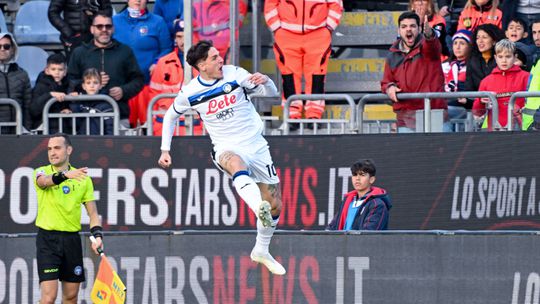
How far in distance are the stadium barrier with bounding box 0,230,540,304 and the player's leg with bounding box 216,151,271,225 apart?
1.17 metres

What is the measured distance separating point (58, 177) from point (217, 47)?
136 inches

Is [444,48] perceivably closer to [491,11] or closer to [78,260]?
[491,11]

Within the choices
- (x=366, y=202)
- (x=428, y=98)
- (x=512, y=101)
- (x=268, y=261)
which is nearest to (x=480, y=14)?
(x=428, y=98)

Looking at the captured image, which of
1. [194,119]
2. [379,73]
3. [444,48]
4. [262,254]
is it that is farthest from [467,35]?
[262,254]

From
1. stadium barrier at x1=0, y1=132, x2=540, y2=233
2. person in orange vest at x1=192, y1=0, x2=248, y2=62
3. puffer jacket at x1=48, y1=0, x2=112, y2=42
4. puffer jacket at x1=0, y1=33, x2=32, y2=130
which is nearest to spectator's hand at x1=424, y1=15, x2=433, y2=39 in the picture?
stadium barrier at x1=0, y1=132, x2=540, y2=233

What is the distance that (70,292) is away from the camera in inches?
506

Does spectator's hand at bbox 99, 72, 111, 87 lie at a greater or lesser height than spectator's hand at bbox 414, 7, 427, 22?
lesser

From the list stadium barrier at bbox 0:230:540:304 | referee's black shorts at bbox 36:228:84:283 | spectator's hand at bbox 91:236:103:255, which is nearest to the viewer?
stadium barrier at bbox 0:230:540:304

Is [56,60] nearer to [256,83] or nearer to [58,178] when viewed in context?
[58,178]

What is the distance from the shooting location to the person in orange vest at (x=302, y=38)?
52.5ft

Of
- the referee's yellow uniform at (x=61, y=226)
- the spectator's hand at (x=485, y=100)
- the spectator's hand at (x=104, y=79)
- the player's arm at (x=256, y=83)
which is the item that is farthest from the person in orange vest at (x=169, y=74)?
the player's arm at (x=256, y=83)

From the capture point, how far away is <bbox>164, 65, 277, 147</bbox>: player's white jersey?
11.8m

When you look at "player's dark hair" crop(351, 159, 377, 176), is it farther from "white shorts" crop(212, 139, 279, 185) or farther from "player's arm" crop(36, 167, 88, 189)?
"player's arm" crop(36, 167, 88, 189)

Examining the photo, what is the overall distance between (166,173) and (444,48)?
3897 millimetres
